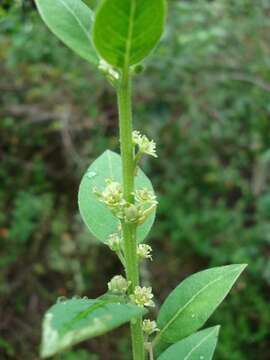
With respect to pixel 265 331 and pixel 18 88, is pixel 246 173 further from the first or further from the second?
pixel 18 88

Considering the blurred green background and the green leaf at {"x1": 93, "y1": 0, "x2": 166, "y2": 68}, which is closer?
the green leaf at {"x1": 93, "y1": 0, "x2": 166, "y2": 68}

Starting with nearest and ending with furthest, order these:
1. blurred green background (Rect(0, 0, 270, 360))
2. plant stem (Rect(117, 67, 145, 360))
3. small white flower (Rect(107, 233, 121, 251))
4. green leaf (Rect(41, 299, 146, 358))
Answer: green leaf (Rect(41, 299, 146, 358)) → plant stem (Rect(117, 67, 145, 360)) → small white flower (Rect(107, 233, 121, 251)) → blurred green background (Rect(0, 0, 270, 360))

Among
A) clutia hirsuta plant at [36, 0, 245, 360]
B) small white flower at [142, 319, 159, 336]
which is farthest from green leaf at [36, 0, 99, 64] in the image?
small white flower at [142, 319, 159, 336]

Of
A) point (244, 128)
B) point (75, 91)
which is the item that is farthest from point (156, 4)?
point (244, 128)

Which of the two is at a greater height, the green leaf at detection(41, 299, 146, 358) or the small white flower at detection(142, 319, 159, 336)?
the green leaf at detection(41, 299, 146, 358)

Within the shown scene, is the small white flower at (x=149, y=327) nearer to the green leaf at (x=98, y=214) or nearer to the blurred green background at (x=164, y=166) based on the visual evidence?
the green leaf at (x=98, y=214)

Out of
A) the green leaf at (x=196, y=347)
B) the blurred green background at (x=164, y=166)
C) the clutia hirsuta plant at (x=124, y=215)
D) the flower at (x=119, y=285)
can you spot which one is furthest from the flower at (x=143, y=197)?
the blurred green background at (x=164, y=166)

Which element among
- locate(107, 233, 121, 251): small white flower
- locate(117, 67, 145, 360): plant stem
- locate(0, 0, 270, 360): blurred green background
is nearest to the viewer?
locate(117, 67, 145, 360): plant stem

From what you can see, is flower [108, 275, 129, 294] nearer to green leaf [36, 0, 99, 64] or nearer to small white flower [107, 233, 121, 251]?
small white flower [107, 233, 121, 251]
